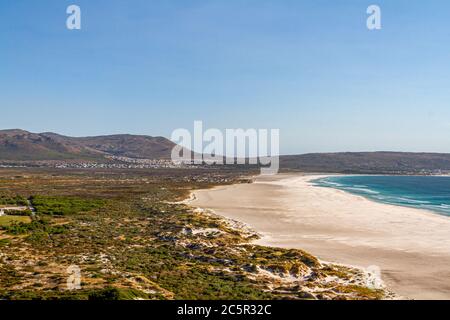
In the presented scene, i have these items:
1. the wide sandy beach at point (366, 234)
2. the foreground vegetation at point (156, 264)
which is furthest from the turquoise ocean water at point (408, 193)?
the foreground vegetation at point (156, 264)

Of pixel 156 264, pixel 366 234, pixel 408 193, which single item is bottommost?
pixel 408 193

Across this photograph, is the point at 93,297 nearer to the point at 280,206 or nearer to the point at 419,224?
the point at 419,224

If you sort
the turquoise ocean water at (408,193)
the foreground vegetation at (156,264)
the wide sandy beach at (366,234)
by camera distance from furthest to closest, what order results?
the turquoise ocean water at (408,193)
the wide sandy beach at (366,234)
the foreground vegetation at (156,264)

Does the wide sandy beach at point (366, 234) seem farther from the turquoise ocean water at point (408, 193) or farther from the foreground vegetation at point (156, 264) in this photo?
the turquoise ocean water at point (408, 193)

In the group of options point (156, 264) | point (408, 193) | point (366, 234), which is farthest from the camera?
point (408, 193)

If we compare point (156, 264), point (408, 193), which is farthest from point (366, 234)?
point (408, 193)

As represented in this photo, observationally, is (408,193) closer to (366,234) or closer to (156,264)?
(366,234)

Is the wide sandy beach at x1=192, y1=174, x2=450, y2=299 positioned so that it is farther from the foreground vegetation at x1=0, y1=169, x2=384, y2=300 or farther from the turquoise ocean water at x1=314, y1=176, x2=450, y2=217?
the turquoise ocean water at x1=314, y1=176, x2=450, y2=217
